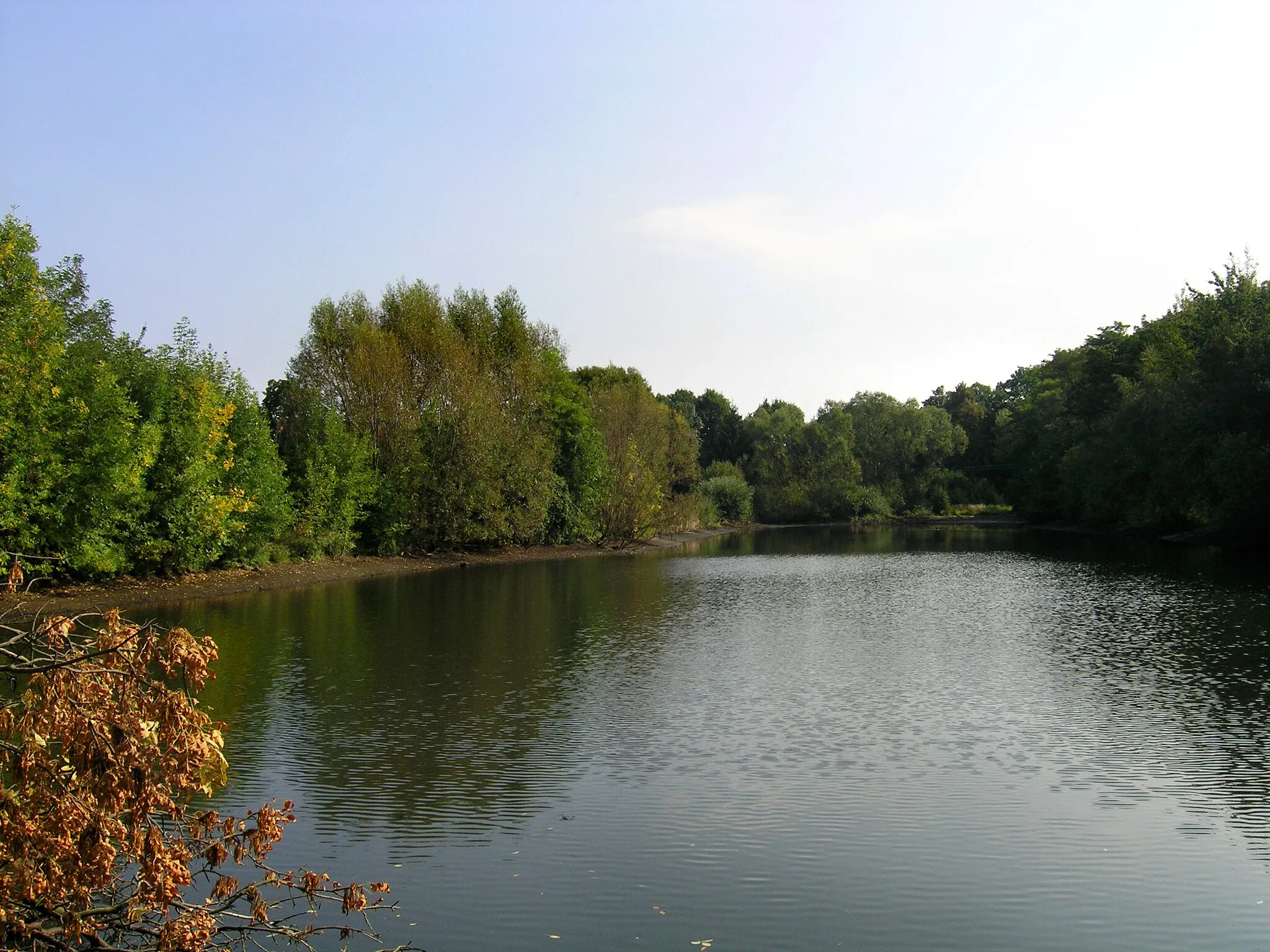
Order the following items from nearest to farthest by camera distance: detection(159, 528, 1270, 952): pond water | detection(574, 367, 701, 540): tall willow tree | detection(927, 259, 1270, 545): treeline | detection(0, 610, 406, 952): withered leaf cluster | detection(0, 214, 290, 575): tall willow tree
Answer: detection(0, 610, 406, 952): withered leaf cluster < detection(159, 528, 1270, 952): pond water < detection(0, 214, 290, 575): tall willow tree < detection(927, 259, 1270, 545): treeline < detection(574, 367, 701, 540): tall willow tree

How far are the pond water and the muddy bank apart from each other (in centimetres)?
200

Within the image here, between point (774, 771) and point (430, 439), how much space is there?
3343 cm

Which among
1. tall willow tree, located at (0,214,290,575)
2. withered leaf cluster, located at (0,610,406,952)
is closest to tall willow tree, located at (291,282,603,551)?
tall willow tree, located at (0,214,290,575)

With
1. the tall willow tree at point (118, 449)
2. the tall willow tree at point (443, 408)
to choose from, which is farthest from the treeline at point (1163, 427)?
the tall willow tree at point (118, 449)

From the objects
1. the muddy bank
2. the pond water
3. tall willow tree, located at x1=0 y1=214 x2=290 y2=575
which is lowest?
the pond water

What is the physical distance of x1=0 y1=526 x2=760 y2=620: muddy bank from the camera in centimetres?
2345

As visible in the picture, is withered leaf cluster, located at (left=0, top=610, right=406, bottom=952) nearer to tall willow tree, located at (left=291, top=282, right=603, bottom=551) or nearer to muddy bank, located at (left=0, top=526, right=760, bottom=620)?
muddy bank, located at (left=0, top=526, right=760, bottom=620)

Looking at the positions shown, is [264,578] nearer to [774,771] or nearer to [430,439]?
[430,439]

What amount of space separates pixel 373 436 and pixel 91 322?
39.8ft

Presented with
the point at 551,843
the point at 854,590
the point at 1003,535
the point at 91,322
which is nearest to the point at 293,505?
the point at 91,322

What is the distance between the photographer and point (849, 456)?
85062 mm

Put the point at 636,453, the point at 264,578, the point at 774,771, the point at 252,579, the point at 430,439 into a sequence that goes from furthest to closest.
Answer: the point at 636,453 < the point at 430,439 < the point at 264,578 < the point at 252,579 < the point at 774,771

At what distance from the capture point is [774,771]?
38.0ft

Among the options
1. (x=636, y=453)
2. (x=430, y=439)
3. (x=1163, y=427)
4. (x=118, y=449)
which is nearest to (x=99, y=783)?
(x=118, y=449)
